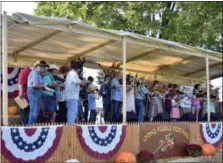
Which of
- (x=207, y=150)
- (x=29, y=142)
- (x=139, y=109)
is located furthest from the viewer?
(x=207, y=150)

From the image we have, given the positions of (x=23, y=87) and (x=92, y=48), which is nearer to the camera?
(x=23, y=87)

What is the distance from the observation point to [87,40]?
11719 millimetres

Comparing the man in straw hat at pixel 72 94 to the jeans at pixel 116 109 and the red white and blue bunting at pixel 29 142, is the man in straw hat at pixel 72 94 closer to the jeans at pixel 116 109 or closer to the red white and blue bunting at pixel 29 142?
the red white and blue bunting at pixel 29 142

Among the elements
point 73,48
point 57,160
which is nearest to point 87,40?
point 73,48

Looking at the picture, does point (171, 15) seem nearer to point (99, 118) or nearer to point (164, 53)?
point (164, 53)

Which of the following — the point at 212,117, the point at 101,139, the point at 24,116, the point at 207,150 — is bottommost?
the point at 207,150

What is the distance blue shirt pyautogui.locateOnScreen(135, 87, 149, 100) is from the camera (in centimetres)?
1238

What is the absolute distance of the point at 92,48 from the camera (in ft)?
41.3

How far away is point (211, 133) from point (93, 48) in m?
4.70

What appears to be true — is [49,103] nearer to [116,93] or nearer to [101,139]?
[101,139]

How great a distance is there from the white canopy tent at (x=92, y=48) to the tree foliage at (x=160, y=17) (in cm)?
260

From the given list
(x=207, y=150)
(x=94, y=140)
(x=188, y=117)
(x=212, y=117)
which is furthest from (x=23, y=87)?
(x=212, y=117)

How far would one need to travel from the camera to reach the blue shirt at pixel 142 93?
12.4 meters

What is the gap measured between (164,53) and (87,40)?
10.8ft
